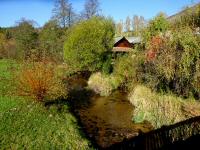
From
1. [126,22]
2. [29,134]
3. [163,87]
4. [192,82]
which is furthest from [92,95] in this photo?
[126,22]

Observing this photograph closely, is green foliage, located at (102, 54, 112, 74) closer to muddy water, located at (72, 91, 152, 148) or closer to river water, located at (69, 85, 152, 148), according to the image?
river water, located at (69, 85, 152, 148)

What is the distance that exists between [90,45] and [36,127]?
66.8ft

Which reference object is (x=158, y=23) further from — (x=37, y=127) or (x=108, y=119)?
(x=37, y=127)

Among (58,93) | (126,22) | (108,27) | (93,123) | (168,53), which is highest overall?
(126,22)

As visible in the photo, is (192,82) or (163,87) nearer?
(192,82)

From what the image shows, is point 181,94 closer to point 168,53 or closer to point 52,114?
point 168,53

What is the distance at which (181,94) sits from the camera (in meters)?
24.4

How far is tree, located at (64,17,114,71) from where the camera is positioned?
120 ft

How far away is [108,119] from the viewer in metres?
22.8

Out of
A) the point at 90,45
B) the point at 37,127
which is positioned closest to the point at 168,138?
the point at 37,127

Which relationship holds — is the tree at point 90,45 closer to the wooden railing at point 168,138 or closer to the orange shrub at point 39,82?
the orange shrub at point 39,82

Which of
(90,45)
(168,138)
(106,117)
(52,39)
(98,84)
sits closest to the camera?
(168,138)

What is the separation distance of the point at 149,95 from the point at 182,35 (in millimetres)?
4613

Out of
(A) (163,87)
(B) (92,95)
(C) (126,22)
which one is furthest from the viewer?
(C) (126,22)
